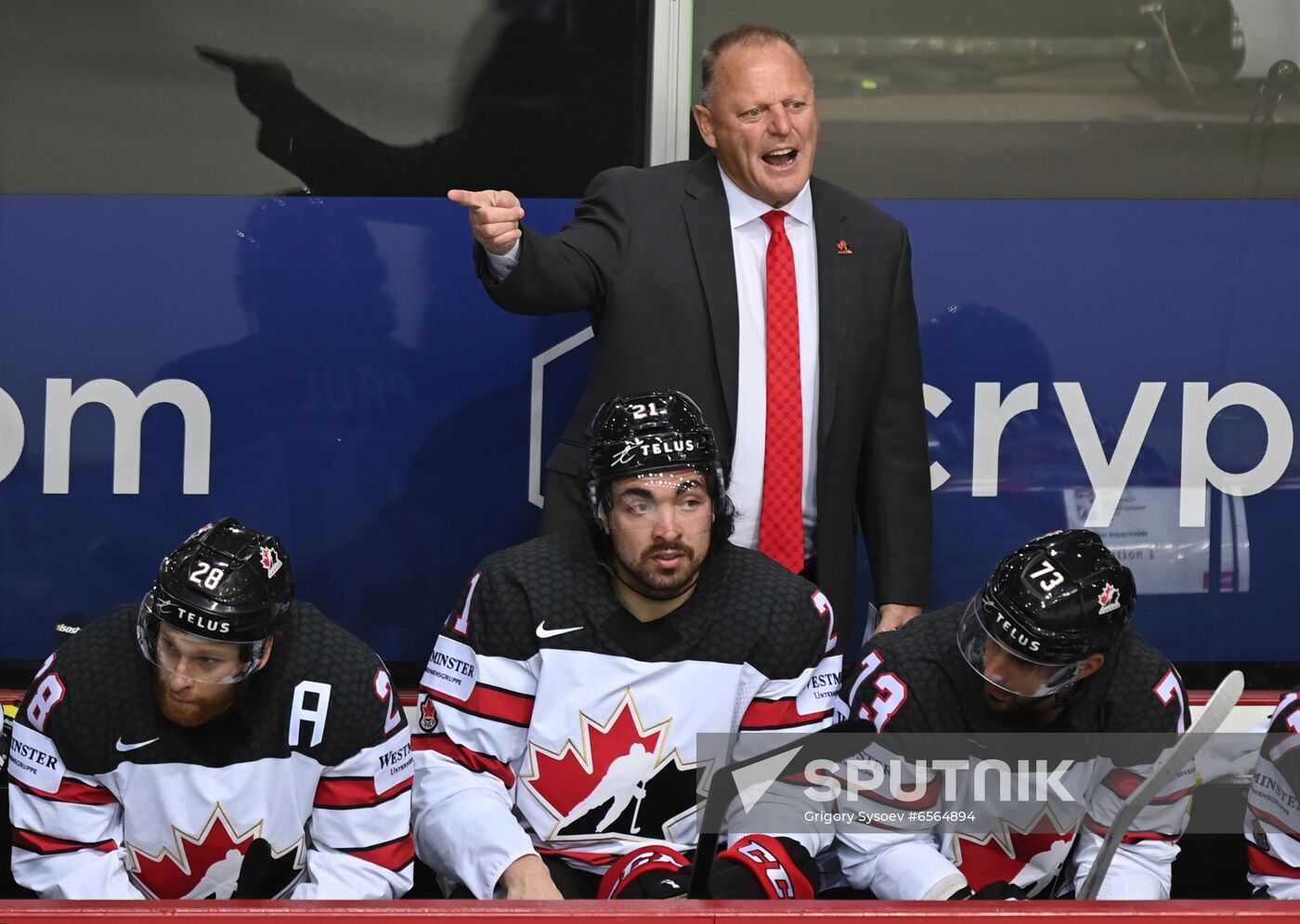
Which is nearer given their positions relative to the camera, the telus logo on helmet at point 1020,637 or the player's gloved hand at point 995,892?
the player's gloved hand at point 995,892

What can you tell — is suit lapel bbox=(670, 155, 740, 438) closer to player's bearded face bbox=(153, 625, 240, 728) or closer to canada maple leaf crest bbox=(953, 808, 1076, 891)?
canada maple leaf crest bbox=(953, 808, 1076, 891)

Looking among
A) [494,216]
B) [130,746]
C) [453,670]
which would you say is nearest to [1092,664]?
[453,670]

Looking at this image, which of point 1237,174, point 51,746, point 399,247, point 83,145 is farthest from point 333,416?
point 1237,174

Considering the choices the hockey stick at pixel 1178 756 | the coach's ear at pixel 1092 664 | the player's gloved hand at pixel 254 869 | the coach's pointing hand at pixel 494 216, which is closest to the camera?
the hockey stick at pixel 1178 756

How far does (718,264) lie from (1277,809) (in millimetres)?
1325

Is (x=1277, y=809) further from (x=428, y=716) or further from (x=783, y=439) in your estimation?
(x=428, y=716)

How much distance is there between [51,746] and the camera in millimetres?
2264

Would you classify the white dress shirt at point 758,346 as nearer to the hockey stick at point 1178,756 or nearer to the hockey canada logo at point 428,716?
the hockey canada logo at point 428,716

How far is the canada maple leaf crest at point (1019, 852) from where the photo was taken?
8.00 feet

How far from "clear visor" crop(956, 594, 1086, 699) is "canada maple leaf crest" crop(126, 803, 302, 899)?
102 cm

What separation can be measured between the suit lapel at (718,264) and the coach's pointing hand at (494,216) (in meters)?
0.45

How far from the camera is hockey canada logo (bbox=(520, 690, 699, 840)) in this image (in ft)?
8.10

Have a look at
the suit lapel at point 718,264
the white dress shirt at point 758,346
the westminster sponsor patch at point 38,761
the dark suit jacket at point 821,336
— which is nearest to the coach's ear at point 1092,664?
the dark suit jacket at point 821,336

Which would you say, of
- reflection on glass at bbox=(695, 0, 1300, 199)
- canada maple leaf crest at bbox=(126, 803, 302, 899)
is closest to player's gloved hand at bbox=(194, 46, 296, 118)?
reflection on glass at bbox=(695, 0, 1300, 199)
